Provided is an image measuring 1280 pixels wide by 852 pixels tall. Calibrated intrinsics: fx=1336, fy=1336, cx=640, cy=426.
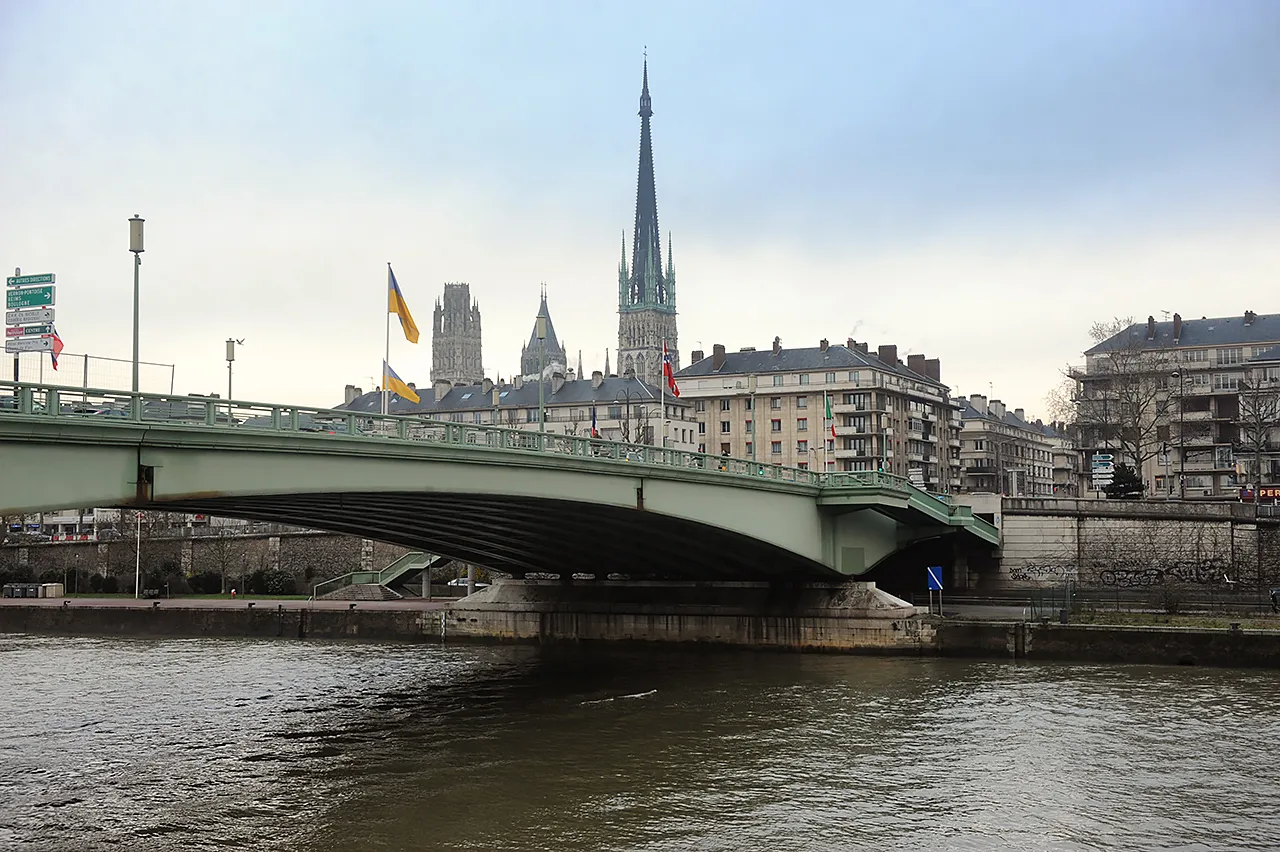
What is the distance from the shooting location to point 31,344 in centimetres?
3356

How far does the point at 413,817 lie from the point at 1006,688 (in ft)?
71.0

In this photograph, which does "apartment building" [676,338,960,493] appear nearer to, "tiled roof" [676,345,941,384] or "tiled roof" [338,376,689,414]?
"tiled roof" [676,345,941,384]

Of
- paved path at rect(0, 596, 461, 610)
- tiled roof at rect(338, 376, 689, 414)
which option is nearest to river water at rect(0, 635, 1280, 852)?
paved path at rect(0, 596, 461, 610)

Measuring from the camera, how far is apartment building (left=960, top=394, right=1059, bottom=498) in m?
148

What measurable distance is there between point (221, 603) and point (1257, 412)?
6377 cm

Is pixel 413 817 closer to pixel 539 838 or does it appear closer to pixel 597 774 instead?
pixel 539 838

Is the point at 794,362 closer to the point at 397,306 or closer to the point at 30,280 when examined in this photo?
the point at 397,306

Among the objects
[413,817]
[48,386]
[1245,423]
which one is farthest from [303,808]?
[1245,423]

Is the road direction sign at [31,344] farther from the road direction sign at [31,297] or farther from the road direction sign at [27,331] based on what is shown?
the road direction sign at [31,297]

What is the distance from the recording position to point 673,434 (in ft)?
435

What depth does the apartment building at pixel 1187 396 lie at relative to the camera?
93.6 m

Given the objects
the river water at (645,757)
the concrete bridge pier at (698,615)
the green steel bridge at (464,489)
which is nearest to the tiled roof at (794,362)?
the green steel bridge at (464,489)

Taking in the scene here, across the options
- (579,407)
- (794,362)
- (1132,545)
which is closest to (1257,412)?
(1132,545)

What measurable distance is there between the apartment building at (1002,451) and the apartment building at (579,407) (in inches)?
1200
